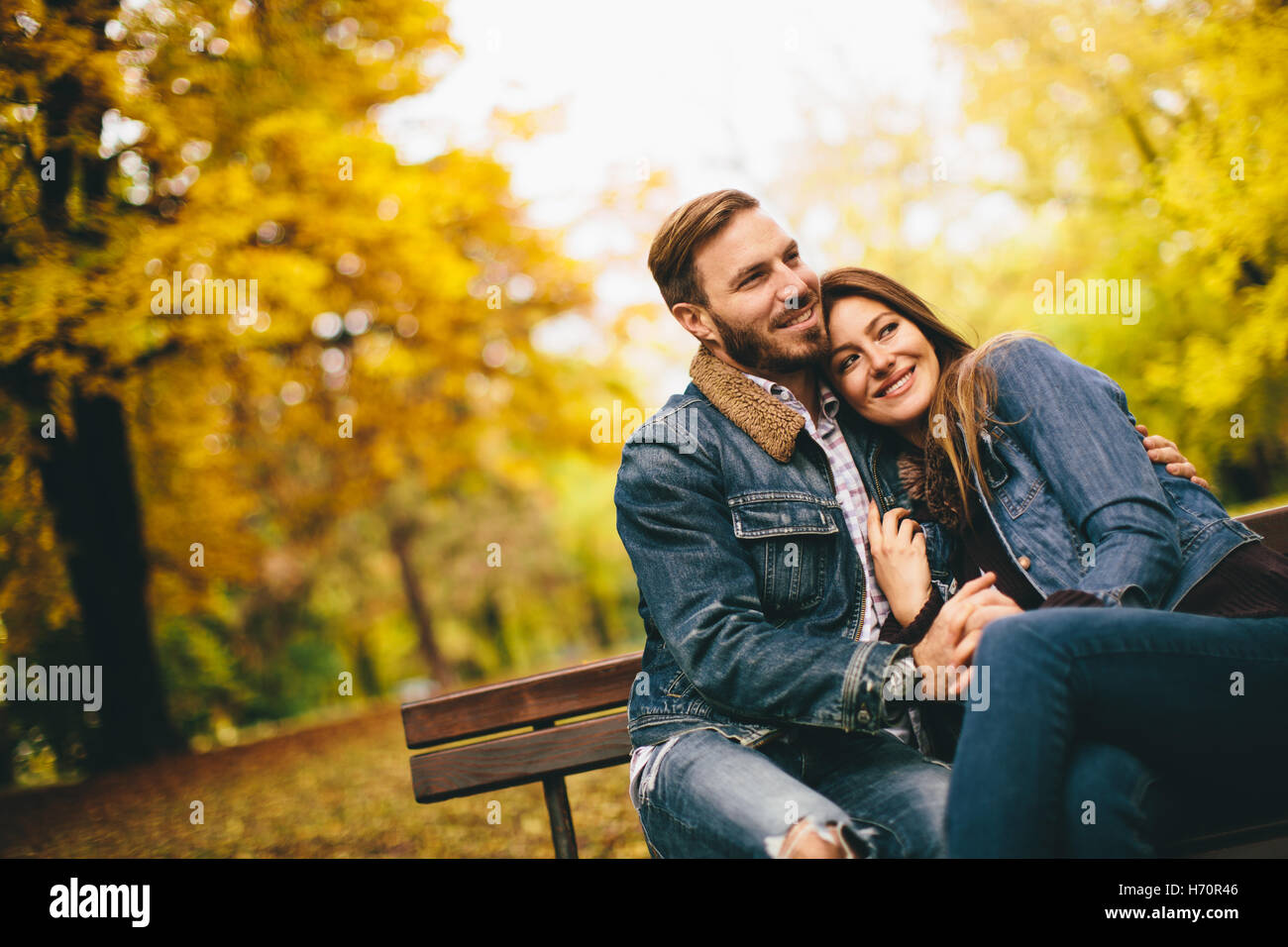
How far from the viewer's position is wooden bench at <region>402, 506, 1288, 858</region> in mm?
2738

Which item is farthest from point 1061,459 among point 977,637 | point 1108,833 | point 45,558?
point 45,558

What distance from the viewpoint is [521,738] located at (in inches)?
109

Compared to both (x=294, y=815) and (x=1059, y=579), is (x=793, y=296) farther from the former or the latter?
(x=294, y=815)

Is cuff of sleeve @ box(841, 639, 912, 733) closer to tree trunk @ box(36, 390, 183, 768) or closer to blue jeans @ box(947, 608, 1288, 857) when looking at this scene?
blue jeans @ box(947, 608, 1288, 857)

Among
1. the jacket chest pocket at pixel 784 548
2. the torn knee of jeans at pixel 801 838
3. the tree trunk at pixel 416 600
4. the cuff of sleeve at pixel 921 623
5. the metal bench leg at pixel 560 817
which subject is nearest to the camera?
the torn knee of jeans at pixel 801 838

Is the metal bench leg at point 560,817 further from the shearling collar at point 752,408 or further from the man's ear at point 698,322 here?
the man's ear at point 698,322

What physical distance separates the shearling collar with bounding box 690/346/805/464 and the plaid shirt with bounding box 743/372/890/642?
5 cm

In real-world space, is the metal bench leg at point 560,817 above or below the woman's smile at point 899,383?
below

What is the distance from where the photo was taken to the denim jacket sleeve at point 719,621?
7.27 feet

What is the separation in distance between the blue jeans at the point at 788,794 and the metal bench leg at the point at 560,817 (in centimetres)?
42

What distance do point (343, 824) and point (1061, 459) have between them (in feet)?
15.6

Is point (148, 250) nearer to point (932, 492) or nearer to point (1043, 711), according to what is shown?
point (932, 492)

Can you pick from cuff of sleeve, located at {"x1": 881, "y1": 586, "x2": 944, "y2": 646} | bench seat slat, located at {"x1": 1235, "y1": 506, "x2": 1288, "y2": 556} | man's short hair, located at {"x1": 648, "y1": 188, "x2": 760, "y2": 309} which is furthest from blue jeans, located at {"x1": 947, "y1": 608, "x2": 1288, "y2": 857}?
man's short hair, located at {"x1": 648, "y1": 188, "x2": 760, "y2": 309}

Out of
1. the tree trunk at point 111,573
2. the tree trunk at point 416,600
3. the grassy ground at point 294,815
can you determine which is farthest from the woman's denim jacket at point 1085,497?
the tree trunk at point 416,600
